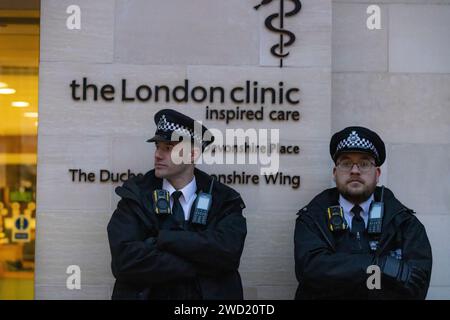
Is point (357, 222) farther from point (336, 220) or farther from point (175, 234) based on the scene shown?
point (175, 234)

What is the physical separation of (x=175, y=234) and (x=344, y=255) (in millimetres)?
1269

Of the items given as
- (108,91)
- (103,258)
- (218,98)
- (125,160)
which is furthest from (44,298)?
(218,98)

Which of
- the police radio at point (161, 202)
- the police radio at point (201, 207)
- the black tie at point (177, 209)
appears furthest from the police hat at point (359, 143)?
the police radio at point (161, 202)

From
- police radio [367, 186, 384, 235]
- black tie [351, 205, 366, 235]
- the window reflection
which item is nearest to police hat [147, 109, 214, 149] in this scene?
black tie [351, 205, 366, 235]

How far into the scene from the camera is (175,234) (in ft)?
18.8

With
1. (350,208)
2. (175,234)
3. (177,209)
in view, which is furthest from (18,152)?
(350,208)

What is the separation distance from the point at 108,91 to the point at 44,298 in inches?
78.6

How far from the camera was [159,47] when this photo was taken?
23.5 feet

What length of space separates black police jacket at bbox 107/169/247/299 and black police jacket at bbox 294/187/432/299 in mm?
516

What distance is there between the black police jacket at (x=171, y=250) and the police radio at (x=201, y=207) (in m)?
0.05

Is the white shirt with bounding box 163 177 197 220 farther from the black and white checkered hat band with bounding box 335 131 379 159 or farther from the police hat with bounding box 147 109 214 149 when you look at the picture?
the black and white checkered hat band with bounding box 335 131 379 159

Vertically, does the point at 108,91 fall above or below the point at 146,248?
above

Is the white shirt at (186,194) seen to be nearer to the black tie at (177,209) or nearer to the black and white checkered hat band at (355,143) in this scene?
the black tie at (177,209)
